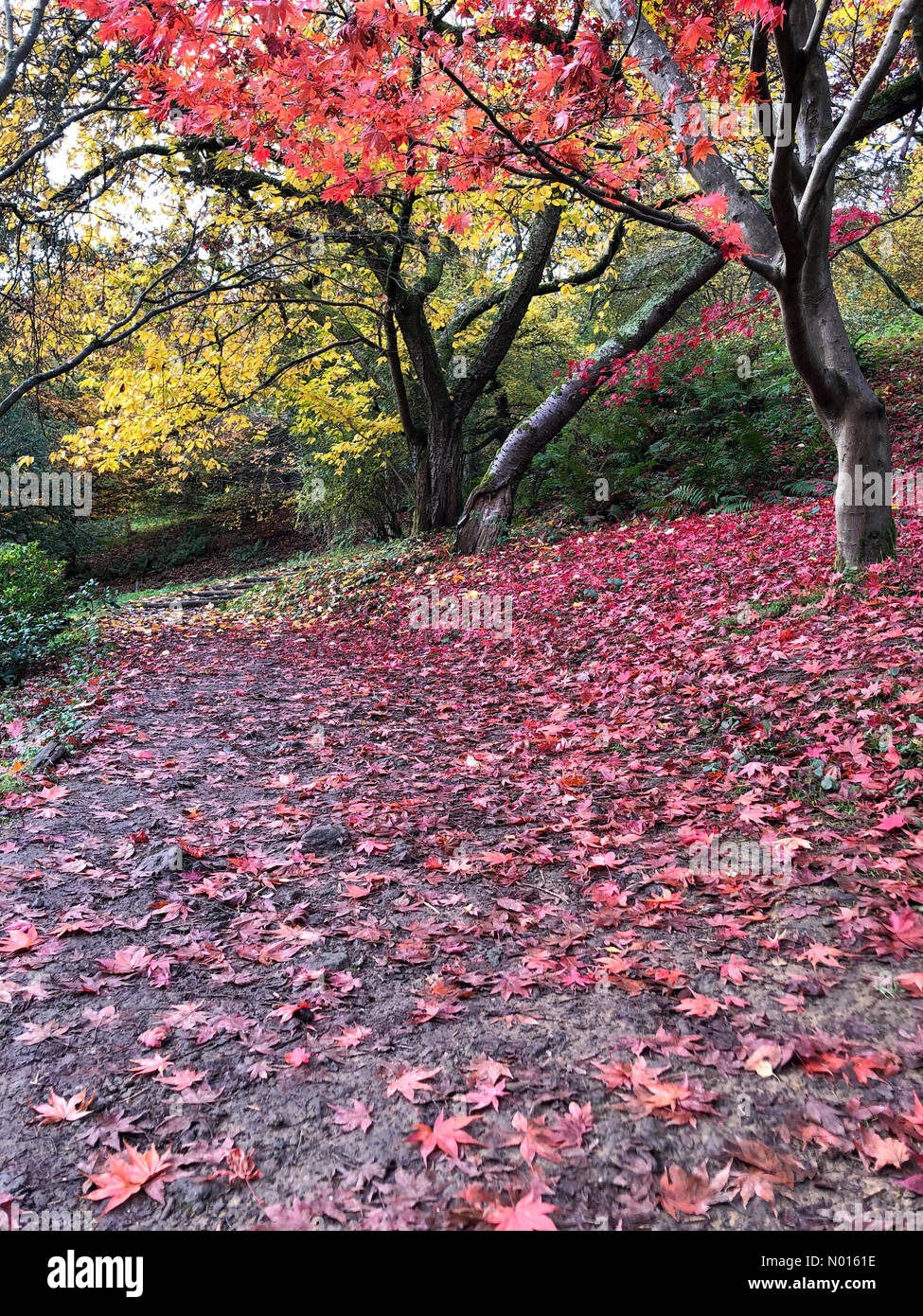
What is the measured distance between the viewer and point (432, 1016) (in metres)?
2.76

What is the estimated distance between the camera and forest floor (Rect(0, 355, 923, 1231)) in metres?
2.09

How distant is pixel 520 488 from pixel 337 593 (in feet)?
12.3

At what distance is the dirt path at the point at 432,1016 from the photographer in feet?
6.77

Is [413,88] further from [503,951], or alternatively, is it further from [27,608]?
[27,608]

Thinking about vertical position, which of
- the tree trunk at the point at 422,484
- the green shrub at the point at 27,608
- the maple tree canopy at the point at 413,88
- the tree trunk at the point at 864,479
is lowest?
the green shrub at the point at 27,608

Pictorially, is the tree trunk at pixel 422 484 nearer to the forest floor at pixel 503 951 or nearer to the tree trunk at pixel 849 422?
the forest floor at pixel 503 951

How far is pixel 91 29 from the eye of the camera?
5711mm

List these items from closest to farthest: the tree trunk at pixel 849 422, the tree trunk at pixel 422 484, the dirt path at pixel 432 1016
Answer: the dirt path at pixel 432 1016 < the tree trunk at pixel 849 422 < the tree trunk at pixel 422 484

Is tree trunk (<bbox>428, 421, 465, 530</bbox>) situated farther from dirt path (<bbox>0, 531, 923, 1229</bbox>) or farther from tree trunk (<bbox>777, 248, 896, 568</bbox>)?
dirt path (<bbox>0, 531, 923, 1229</bbox>)

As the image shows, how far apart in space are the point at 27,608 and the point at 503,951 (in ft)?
26.5

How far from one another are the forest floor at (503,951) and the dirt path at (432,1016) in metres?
0.01

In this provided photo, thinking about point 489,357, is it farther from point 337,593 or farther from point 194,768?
point 194,768

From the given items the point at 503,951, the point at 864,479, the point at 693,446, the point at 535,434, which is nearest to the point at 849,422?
the point at 864,479

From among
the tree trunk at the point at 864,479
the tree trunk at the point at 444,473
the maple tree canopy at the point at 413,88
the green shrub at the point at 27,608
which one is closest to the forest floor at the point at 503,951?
the tree trunk at the point at 864,479
